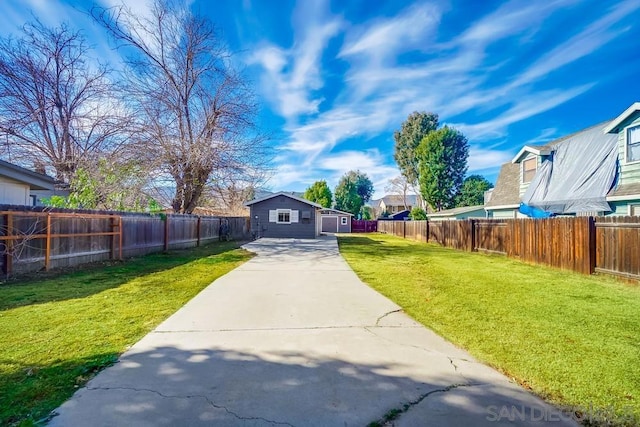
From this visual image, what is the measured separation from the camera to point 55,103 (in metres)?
15.2

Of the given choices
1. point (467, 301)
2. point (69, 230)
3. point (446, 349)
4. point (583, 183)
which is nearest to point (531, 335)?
point (446, 349)

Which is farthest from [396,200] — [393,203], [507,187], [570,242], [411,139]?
[570,242]

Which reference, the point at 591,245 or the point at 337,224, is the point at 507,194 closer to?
the point at 591,245

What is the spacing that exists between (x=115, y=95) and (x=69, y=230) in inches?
389

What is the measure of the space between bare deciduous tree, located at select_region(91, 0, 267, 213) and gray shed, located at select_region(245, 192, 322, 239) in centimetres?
581

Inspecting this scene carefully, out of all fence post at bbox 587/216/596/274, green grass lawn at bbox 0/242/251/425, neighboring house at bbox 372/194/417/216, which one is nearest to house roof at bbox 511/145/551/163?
fence post at bbox 587/216/596/274

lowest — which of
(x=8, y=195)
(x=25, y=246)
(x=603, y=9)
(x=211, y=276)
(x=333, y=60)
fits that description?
(x=211, y=276)

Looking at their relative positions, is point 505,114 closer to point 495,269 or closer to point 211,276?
point 495,269

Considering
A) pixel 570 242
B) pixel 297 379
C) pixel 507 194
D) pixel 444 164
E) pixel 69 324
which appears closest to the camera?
pixel 297 379

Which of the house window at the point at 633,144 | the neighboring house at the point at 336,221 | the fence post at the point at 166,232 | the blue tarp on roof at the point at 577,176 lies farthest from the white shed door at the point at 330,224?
the house window at the point at 633,144

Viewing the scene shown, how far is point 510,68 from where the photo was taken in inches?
456

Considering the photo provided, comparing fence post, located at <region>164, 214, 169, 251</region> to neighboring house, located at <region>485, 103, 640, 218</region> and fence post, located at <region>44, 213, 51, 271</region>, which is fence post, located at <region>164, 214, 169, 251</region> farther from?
neighboring house, located at <region>485, 103, 640, 218</region>

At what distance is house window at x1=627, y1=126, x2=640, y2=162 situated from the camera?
943cm

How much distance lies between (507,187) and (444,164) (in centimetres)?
1605
